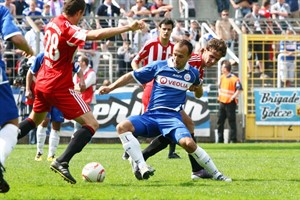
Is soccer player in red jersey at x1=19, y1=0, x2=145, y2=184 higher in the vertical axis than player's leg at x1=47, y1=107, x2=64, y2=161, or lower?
higher

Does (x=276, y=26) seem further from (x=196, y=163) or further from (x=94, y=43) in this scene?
(x=196, y=163)

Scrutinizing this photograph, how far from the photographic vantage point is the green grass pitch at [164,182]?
10492 millimetres

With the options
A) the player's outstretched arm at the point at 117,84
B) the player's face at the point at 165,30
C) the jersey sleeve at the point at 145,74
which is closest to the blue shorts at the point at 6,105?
the player's outstretched arm at the point at 117,84

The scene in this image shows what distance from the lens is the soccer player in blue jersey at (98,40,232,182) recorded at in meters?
12.2

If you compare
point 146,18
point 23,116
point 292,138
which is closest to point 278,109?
point 292,138

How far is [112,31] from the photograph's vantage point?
1115 centimetres

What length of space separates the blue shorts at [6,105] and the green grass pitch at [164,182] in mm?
884

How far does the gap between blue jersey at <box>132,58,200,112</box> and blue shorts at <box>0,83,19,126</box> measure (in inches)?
107

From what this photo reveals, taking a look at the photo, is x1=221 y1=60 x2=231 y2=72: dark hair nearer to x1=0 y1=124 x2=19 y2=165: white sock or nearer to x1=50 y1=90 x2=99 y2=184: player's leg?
x1=50 y1=90 x2=99 y2=184: player's leg

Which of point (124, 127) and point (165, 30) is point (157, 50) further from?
point (124, 127)

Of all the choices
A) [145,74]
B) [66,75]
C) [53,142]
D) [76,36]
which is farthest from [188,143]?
[53,142]

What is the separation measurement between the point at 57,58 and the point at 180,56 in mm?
1669

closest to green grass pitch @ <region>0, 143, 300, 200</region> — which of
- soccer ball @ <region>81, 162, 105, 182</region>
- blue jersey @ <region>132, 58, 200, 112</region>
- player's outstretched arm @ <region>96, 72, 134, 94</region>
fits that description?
soccer ball @ <region>81, 162, 105, 182</region>

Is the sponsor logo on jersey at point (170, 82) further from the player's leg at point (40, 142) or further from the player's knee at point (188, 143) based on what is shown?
the player's leg at point (40, 142)
